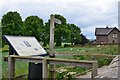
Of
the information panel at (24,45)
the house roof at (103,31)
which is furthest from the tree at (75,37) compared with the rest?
the information panel at (24,45)

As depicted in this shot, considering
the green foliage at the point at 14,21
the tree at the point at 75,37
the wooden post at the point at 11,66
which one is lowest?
the wooden post at the point at 11,66

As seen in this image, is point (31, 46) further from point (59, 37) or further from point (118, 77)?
point (59, 37)

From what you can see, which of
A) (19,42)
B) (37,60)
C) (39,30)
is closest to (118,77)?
(37,60)

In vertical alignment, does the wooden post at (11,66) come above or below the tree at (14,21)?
below

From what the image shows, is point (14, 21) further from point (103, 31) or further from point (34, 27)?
point (103, 31)

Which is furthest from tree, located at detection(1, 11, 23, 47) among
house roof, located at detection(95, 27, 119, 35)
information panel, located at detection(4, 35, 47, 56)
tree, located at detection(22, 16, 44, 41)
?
house roof, located at detection(95, 27, 119, 35)

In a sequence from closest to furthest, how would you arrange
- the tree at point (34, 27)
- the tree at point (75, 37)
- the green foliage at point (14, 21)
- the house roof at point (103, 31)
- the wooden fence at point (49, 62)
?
the wooden fence at point (49, 62)
the green foliage at point (14, 21)
the tree at point (34, 27)
the tree at point (75, 37)
the house roof at point (103, 31)

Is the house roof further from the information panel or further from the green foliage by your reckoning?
the information panel

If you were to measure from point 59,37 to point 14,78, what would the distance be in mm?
31245

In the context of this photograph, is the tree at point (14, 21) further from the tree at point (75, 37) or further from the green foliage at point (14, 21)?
the tree at point (75, 37)

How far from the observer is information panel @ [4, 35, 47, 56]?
4039 millimetres

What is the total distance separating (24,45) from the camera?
4.22 meters

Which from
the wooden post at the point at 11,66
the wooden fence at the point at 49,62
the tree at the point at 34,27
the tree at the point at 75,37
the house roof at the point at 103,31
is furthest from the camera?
the house roof at the point at 103,31

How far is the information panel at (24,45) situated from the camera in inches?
159
